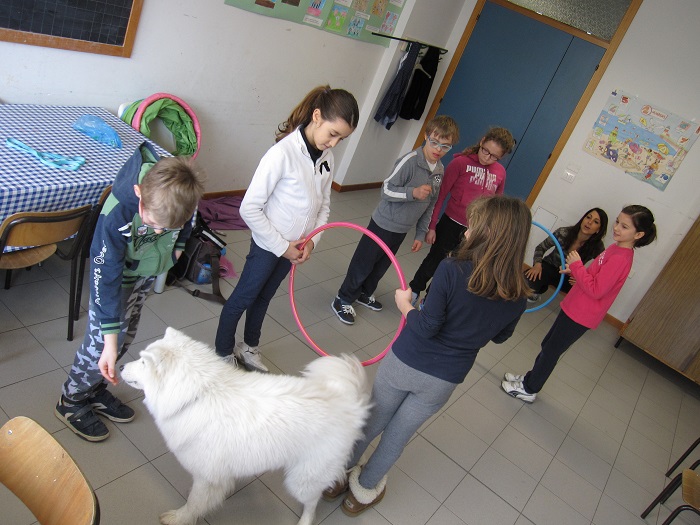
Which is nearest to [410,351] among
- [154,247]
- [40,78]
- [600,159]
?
[154,247]

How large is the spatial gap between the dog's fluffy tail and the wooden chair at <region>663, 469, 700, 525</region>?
1631 mm

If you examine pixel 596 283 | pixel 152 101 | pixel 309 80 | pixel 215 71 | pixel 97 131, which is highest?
pixel 309 80

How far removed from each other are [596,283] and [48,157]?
9.67 ft

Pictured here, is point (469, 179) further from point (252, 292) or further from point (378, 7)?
point (378, 7)

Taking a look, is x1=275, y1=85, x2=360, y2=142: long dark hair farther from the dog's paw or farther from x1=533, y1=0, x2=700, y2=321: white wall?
x1=533, y1=0, x2=700, y2=321: white wall

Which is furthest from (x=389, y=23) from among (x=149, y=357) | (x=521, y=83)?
(x=149, y=357)

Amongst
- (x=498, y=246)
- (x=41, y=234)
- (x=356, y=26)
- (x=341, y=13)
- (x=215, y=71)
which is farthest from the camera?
(x=356, y=26)

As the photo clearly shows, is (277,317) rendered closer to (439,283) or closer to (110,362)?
(110,362)

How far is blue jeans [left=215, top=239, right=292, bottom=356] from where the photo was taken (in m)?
2.40

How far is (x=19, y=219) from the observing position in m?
2.02

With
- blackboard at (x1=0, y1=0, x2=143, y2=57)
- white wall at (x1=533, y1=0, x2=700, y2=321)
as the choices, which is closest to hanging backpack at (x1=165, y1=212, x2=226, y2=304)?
blackboard at (x1=0, y1=0, x2=143, y2=57)

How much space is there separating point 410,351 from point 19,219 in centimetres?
159

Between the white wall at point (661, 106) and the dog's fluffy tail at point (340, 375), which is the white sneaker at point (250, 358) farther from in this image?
the white wall at point (661, 106)

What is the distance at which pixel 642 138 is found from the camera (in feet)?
16.2
